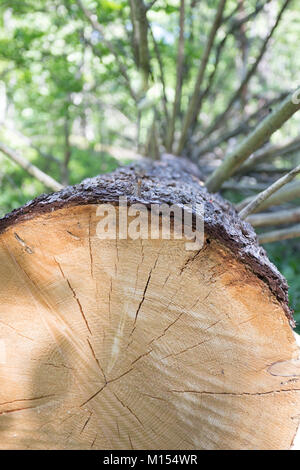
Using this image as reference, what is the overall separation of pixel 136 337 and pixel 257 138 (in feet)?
4.60

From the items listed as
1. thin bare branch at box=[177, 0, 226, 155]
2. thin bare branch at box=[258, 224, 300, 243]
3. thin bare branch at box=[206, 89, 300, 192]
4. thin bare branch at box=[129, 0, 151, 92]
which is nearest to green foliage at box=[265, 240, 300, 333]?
thin bare branch at box=[258, 224, 300, 243]

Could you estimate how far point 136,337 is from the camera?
1374mm

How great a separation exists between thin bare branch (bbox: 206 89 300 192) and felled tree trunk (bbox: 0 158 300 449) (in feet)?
3.00

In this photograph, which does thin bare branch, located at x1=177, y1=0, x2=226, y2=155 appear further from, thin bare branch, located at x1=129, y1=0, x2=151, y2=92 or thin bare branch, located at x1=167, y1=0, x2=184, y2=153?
thin bare branch, located at x1=129, y1=0, x2=151, y2=92

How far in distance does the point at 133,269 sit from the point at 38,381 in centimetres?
54

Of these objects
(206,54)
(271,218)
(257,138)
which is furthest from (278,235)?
(206,54)

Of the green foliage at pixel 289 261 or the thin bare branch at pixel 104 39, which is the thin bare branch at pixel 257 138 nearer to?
the thin bare branch at pixel 104 39

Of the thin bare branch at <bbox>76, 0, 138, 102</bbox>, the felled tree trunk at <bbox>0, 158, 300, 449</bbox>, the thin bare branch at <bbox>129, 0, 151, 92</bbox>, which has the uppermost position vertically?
the thin bare branch at <bbox>76, 0, 138, 102</bbox>

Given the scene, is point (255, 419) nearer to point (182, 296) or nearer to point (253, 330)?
→ point (253, 330)

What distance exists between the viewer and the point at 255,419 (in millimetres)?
1375

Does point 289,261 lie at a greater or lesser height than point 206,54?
lesser

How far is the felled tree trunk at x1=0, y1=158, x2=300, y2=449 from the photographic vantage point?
1297mm

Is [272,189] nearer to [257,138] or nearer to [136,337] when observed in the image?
[257,138]
